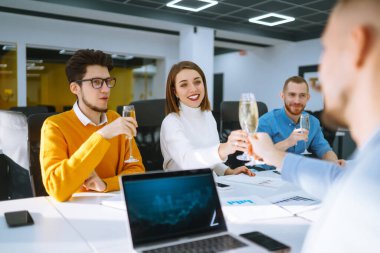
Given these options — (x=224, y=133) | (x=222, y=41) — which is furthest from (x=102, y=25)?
(x=224, y=133)

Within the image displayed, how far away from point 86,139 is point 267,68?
8.02 m

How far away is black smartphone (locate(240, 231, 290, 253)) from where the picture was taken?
0.88 m

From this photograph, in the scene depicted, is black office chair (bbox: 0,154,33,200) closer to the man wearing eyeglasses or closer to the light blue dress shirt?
the man wearing eyeglasses

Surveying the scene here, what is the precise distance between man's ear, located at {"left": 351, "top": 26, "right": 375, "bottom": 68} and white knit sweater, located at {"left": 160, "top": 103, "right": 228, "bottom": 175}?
1.13 metres

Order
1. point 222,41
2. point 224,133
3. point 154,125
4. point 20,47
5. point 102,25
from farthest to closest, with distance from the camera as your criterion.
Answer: point 222,41, point 102,25, point 20,47, point 224,133, point 154,125

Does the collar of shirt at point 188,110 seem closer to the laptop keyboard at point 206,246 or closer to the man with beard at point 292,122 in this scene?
the man with beard at point 292,122

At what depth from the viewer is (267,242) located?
92 cm

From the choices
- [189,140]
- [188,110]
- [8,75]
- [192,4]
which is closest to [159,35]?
[192,4]

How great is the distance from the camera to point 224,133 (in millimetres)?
3066

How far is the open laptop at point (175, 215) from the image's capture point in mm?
882

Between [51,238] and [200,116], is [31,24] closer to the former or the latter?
[200,116]

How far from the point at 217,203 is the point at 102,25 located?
20.4 feet

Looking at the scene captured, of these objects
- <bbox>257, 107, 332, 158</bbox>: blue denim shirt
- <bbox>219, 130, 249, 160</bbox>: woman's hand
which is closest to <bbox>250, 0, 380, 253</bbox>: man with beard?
<bbox>219, 130, 249, 160</bbox>: woman's hand

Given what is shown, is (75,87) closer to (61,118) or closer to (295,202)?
(61,118)
